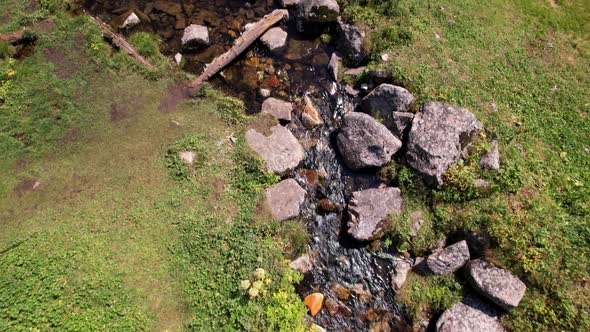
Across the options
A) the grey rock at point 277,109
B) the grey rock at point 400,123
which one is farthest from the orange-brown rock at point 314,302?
the grey rock at point 277,109

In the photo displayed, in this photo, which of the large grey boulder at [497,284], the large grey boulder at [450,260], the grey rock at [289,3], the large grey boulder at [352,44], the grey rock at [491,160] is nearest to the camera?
the large grey boulder at [497,284]

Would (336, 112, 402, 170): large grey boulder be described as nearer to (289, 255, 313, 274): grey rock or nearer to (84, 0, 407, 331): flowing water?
(84, 0, 407, 331): flowing water

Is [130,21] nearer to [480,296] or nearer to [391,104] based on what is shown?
[391,104]

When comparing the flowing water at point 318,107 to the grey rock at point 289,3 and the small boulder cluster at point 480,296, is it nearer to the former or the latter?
the grey rock at point 289,3

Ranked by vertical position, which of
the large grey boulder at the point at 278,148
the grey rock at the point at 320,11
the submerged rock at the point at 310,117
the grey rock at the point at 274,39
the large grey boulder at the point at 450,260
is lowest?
the large grey boulder at the point at 450,260

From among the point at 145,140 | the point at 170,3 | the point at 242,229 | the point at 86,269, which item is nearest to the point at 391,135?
the point at 242,229

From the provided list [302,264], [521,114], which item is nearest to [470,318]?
[302,264]
